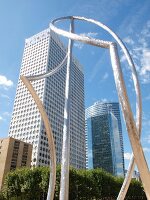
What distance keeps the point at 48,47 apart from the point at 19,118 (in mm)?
51533

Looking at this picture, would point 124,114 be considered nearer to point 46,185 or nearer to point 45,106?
point 46,185

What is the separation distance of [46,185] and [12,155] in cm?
4973

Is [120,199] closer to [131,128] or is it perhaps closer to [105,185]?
[131,128]

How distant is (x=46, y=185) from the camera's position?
46344 millimetres

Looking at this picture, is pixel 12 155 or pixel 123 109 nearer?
pixel 123 109

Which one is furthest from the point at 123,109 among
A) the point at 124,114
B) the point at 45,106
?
the point at 45,106

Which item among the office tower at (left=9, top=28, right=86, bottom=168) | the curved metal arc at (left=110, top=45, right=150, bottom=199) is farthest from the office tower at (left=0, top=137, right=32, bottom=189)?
the curved metal arc at (left=110, top=45, right=150, bottom=199)

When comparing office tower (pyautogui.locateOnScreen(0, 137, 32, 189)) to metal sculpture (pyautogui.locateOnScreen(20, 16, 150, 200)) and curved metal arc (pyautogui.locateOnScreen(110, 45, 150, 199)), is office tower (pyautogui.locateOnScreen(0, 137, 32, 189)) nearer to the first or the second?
metal sculpture (pyautogui.locateOnScreen(20, 16, 150, 200))

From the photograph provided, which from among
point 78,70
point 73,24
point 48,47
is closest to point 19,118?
point 48,47

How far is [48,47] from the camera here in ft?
557

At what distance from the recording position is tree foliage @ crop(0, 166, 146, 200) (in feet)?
155

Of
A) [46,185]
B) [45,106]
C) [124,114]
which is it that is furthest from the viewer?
[45,106]

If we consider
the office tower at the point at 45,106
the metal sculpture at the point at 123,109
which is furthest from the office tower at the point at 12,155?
the metal sculpture at the point at 123,109

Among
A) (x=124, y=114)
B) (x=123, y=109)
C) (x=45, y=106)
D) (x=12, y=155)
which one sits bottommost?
(x=124, y=114)
